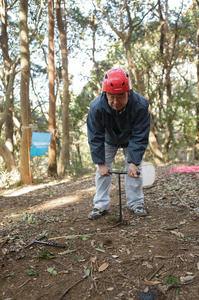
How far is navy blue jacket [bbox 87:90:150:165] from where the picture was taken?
9.29 ft

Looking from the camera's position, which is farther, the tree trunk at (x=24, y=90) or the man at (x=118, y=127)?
the tree trunk at (x=24, y=90)

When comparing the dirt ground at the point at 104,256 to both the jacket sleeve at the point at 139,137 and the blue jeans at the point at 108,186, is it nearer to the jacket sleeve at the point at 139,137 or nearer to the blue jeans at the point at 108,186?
the blue jeans at the point at 108,186

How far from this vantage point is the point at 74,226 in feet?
9.61

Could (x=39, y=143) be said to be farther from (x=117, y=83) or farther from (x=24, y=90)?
(x=117, y=83)

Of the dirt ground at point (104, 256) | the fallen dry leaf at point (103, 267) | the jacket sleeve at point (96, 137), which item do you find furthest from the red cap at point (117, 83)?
the fallen dry leaf at point (103, 267)

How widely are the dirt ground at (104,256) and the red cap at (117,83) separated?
1.47m

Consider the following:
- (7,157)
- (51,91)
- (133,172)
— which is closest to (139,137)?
(133,172)

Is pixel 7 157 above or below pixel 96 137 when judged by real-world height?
below

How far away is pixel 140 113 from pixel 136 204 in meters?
1.16

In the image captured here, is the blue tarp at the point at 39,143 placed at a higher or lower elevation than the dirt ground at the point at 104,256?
higher

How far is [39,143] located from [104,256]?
16.8 feet

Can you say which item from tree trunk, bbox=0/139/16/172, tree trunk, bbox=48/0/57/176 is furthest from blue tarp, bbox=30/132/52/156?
tree trunk, bbox=0/139/16/172

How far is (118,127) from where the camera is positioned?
9.77 ft

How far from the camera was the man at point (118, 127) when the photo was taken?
8.72ft
